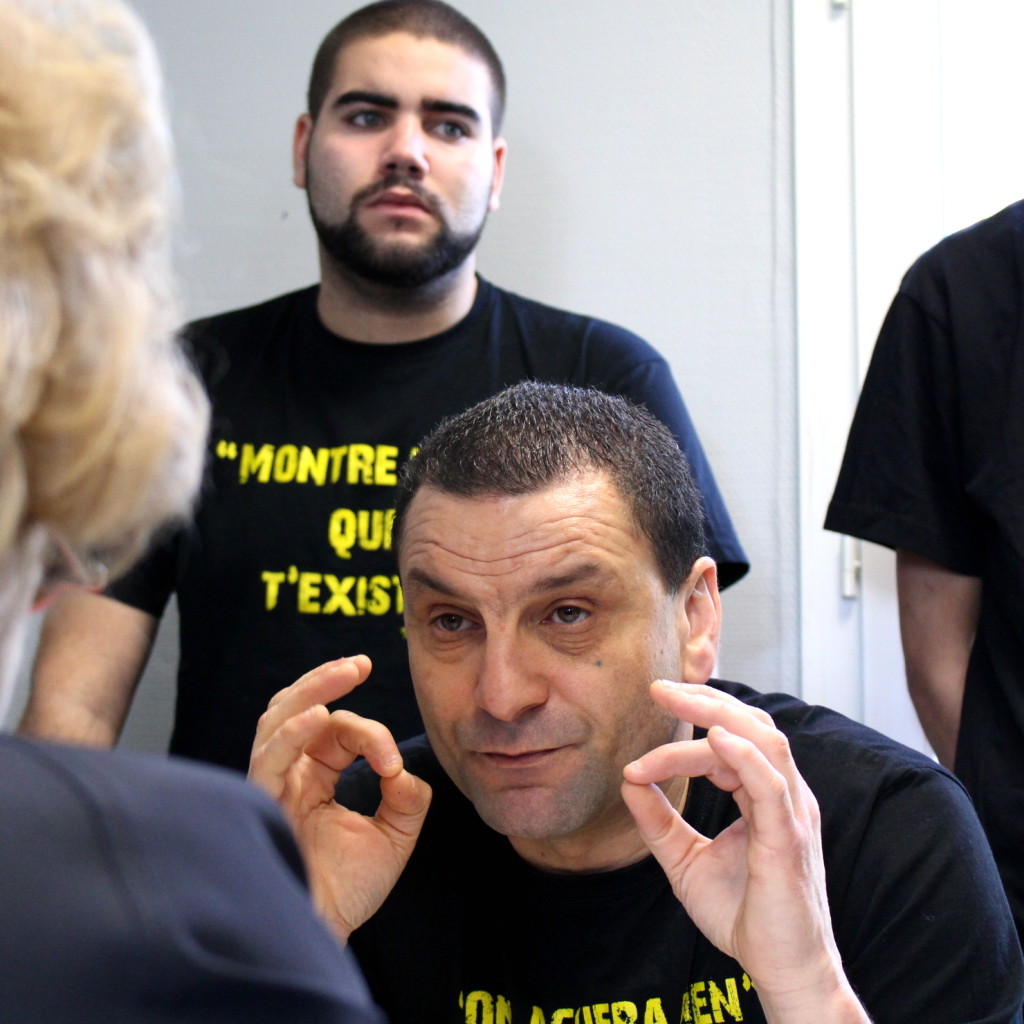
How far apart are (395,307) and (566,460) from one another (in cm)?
73

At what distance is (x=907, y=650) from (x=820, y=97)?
38.2 inches

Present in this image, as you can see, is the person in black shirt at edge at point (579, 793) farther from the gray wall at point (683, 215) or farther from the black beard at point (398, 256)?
the gray wall at point (683, 215)

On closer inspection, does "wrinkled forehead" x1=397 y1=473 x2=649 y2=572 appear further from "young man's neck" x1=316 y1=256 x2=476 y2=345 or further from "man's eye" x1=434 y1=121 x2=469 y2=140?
"man's eye" x1=434 y1=121 x2=469 y2=140

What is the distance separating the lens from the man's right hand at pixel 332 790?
1.22 metres

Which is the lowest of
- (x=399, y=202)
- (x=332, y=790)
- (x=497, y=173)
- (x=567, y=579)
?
(x=332, y=790)

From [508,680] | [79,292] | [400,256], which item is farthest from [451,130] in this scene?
[79,292]

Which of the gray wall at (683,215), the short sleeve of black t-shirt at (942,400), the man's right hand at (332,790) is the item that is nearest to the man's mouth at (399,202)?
the gray wall at (683,215)

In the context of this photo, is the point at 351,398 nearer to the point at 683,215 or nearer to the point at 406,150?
the point at 406,150

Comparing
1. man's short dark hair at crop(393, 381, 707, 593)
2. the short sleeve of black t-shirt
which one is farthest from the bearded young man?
man's short dark hair at crop(393, 381, 707, 593)

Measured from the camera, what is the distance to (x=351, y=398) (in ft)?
6.40

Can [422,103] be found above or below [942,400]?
above

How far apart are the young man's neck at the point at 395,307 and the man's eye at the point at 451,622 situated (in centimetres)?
77

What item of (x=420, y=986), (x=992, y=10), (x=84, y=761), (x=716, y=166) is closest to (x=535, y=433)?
(x=420, y=986)

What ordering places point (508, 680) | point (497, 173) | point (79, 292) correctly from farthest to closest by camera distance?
point (497, 173), point (508, 680), point (79, 292)
